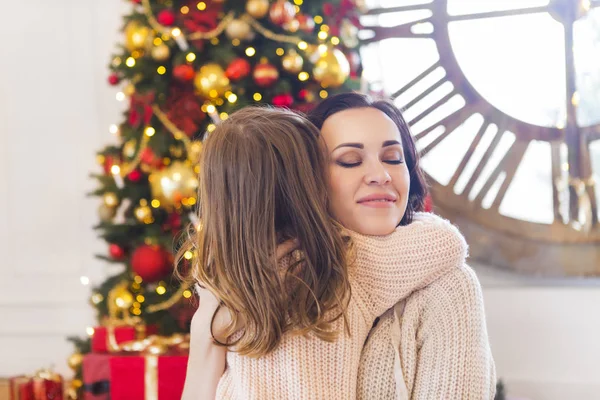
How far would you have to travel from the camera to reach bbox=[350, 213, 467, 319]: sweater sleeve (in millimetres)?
1026

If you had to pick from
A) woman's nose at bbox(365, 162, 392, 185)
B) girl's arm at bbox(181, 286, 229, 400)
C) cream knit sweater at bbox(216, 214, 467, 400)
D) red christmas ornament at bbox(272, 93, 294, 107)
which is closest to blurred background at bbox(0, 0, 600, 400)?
red christmas ornament at bbox(272, 93, 294, 107)

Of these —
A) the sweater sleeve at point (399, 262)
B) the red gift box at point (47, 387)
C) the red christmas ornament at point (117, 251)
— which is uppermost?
the sweater sleeve at point (399, 262)

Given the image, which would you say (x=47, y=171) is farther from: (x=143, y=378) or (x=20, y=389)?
(x=143, y=378)

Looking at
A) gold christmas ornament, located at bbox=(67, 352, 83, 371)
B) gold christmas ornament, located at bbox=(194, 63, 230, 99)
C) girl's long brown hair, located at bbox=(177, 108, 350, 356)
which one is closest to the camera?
girl's long brown hair, located at bbox=(177, 108, 350, 356)

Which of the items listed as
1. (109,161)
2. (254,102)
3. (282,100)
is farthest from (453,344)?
(109,161)

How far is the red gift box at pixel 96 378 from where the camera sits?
2.13 m

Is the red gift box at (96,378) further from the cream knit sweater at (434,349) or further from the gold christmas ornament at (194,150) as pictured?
the cream knit sweater at (434,349)

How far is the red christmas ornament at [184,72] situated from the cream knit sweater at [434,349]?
4.39ft

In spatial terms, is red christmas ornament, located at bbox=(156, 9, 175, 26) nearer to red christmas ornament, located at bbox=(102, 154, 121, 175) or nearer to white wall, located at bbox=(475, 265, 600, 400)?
red christmas ornament, located at bbox=(102, 154, 121, 175)

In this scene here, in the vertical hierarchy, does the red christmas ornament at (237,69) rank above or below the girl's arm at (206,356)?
above

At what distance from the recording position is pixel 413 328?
1.04 meters

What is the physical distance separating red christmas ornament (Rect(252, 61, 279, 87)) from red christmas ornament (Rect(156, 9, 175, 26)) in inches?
13.3

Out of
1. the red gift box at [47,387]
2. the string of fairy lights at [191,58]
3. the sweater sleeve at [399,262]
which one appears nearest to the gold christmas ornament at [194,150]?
the string of fairy lights at [191,58]

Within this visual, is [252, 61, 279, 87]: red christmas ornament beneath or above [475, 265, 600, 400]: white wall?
above
